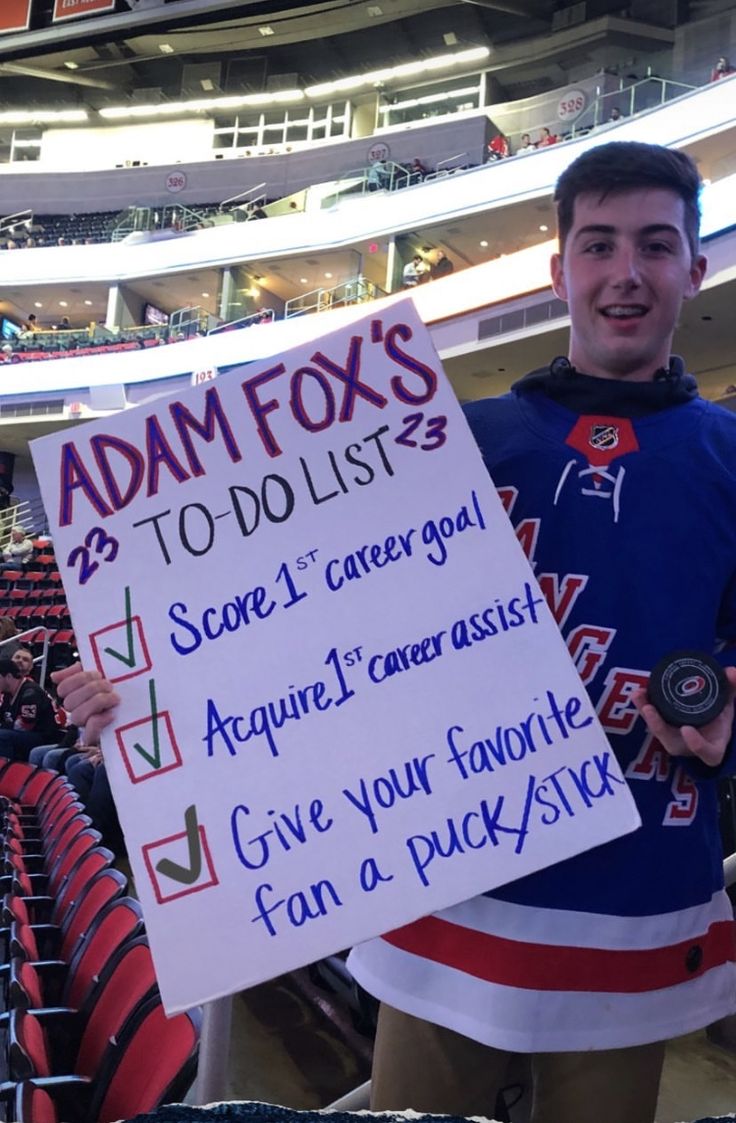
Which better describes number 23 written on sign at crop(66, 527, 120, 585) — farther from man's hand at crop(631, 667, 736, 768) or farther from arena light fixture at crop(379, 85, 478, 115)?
arena light fixture at crop(379, 85, 478, 115)

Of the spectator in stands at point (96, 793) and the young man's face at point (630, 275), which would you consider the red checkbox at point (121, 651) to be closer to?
the young man's face at point (630, 275)

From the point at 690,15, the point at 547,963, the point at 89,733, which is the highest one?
the point at 690,15

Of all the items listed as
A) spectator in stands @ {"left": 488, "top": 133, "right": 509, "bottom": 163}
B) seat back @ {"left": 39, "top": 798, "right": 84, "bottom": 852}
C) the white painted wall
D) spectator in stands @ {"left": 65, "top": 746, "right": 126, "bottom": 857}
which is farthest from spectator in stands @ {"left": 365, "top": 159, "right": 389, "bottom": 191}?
seat back @ {"left": 39, "top": 798, "right": 84, "bottom": 852}

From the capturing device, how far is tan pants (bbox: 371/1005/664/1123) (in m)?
0.75

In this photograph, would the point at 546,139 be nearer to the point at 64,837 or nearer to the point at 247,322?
the point at 247,322

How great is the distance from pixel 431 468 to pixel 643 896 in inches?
16.6

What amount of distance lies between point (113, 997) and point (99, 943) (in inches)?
11.3

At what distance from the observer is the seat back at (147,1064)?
136 cm

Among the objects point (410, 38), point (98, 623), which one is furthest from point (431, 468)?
point (410, 38)

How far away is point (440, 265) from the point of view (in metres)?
15.5

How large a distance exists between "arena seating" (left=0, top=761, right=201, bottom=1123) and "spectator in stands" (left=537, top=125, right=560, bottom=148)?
13.4 metres

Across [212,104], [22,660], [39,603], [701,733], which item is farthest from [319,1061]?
[212,104]

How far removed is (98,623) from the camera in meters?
0.84

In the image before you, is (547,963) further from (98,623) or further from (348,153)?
(348,153)
